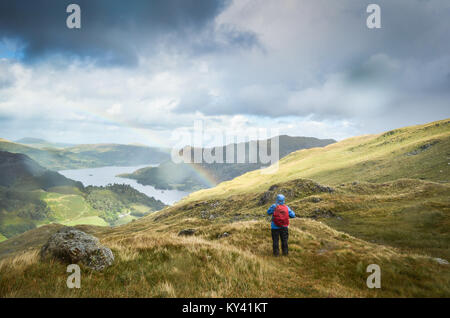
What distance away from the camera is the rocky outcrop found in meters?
8.77

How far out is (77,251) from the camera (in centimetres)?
888

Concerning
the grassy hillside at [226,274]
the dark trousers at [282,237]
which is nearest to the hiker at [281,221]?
the dark trousers at [282,237]

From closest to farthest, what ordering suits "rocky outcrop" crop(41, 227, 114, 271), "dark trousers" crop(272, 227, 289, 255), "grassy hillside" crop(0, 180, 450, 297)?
"grassy hillside" crop(0, 180, 450, 297), "rocky outcrop" crop(41, 227, 114, 271), "dark trousers" crop(272, 227, 289, 255)

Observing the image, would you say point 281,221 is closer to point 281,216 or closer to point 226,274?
point 281,216

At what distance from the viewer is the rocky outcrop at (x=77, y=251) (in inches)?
345

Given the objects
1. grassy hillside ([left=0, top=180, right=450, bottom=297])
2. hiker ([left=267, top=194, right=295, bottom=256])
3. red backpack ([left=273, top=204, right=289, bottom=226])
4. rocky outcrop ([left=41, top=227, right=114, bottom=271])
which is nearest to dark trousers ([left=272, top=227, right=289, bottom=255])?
hiker ([left=267, top=194, right=295, bottom=256])

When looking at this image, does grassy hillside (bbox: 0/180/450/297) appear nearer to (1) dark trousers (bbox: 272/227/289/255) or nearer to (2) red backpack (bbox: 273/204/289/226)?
(1) dark trousers (bbox: 272/227/289/255)

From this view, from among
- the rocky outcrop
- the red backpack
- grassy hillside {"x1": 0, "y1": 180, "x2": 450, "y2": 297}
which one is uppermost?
the red backpack

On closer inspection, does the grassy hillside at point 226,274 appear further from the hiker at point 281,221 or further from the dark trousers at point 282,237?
the hiker at point 281,221
